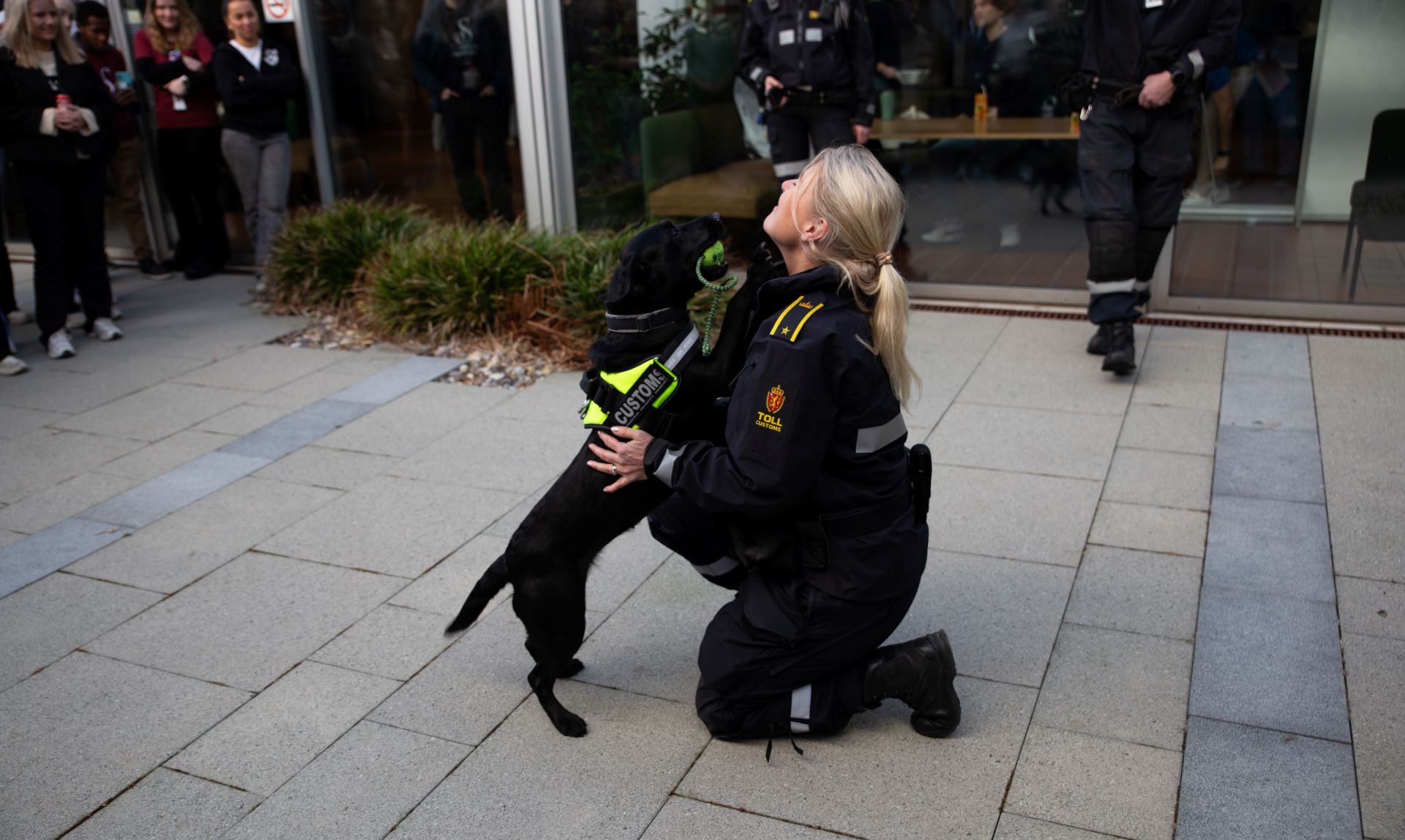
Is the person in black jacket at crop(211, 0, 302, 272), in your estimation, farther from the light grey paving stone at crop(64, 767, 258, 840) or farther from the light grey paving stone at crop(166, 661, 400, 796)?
the light grey paving stone at crop(64, 767, 258, 840)

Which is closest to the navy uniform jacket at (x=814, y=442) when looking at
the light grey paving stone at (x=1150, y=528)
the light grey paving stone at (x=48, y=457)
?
the light grey paving stone at (x=1150, y=528)

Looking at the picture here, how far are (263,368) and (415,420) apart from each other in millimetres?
1403

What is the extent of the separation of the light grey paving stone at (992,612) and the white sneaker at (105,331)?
5227mm

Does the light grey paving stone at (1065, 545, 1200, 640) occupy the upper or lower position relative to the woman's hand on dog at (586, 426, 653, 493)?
lower

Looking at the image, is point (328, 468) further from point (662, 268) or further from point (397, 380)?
point (662, 268)

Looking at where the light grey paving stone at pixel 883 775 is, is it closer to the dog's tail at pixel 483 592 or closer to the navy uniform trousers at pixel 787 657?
the navy uniform trousers at pixel 787 657

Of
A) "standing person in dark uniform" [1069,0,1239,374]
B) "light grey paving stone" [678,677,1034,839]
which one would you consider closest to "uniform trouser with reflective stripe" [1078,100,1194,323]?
"standing person in dark uniform" [1069,0,1239,374]

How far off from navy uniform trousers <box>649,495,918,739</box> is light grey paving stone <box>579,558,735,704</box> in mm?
280

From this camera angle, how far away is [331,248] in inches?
270

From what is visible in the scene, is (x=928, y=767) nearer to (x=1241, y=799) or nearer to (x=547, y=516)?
(x=1241, y=799)

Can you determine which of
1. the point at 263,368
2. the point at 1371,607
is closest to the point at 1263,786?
the point at 1371,607

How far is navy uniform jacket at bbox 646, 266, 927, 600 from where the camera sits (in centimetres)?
243

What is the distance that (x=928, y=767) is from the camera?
262 centimetres

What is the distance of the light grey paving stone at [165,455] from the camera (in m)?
4.68
